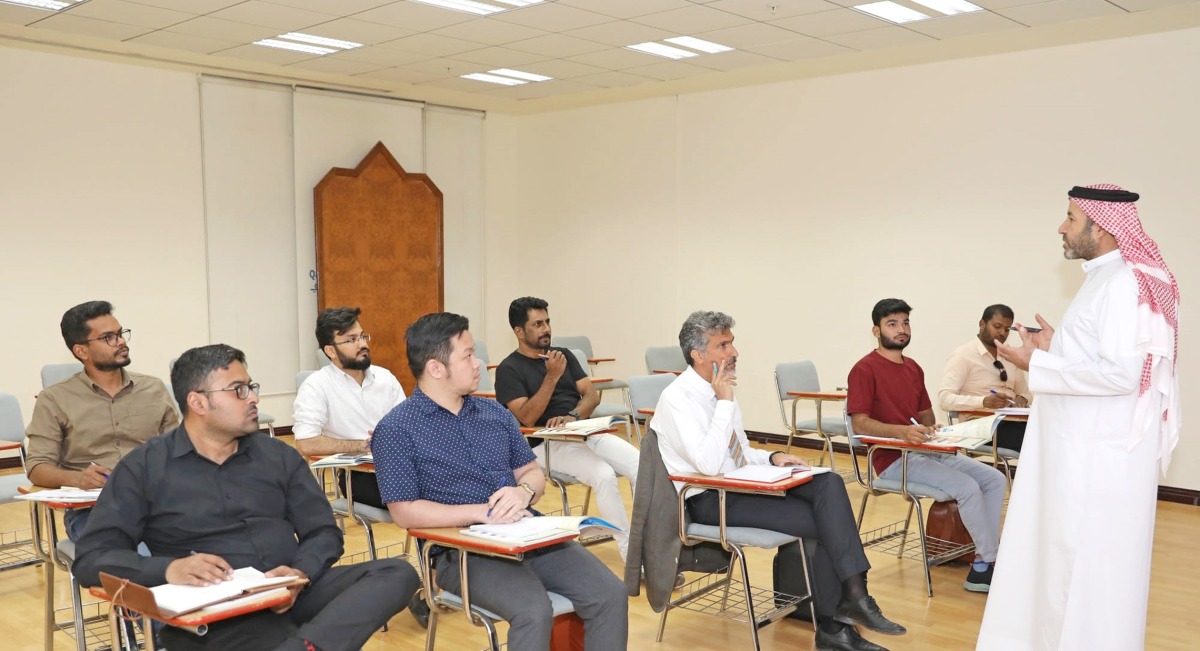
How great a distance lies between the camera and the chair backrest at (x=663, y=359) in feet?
28.3

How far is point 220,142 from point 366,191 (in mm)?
1436

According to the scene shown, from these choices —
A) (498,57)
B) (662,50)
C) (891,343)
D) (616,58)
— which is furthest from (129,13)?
(891,343)

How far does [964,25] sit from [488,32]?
335cm

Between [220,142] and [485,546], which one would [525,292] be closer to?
[220,142]

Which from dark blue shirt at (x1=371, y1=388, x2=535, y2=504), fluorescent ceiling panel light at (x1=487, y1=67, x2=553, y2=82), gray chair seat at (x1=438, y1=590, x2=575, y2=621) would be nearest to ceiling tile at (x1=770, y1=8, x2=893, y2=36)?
fluorescent ceiling panel light at (x1=487, y1=67, x2=553, y2=82)

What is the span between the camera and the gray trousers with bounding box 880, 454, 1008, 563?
4824 millimetres

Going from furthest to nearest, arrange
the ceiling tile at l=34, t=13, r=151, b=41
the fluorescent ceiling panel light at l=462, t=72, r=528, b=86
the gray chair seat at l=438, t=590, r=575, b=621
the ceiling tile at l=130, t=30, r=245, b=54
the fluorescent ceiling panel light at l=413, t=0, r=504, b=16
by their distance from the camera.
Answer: the fluorescent ceiling panel light at l=462, t=72, r=528, b=86
the ceiling tile at l=130, t=30, r=245, b=54
the ceiling tile at l=34, t=13, r=151, b=41
the fluorescent ceiling panel light at l=413, t=0, r=504, b=16
the gray chair seat at l=438, t=590, r=575, b=621

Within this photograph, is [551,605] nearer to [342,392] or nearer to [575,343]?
[342,392]

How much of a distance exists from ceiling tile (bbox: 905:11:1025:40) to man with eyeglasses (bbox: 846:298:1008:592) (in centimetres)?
257

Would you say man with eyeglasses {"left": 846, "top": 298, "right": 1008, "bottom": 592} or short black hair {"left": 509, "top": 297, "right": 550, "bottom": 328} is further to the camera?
short black hair {"left": 509, "top": 297, "right": 550, "bottom": 328}

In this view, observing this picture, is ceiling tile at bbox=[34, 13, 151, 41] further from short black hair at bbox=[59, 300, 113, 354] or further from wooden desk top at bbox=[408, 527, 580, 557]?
wooden desk top at bbox=[408, 527, 580, 557]

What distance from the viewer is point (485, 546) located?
114 inches

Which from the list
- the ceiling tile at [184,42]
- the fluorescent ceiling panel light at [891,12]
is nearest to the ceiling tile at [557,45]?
the fluorescent ceiling panel light at [891,12]

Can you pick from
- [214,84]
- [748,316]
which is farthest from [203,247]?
[748,316]
